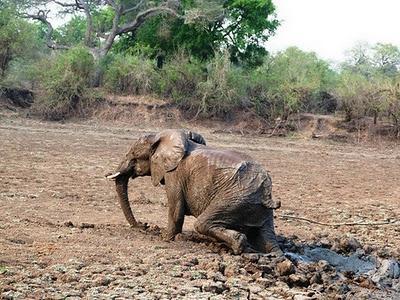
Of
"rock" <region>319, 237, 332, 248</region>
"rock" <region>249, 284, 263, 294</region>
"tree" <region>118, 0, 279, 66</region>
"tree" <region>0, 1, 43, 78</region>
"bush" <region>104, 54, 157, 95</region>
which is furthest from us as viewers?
"tree" <region>118, 0, 279, 66</region>

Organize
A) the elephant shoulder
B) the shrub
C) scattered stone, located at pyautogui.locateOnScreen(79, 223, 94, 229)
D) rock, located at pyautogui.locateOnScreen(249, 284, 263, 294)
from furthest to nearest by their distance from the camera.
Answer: the shrub, scattered stone, located at pyautogui.locateOnScreen(79, 223, 94, 229), the elephant shoulder, rock, located at pyautogui.locateOnScreen(249, 284, 263, 294)

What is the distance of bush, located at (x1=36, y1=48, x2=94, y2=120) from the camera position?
3000 centimetres

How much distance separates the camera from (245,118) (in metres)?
32.2

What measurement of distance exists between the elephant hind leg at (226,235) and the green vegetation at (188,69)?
73.9 feet

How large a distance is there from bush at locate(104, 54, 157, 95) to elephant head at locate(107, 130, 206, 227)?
23646 mm

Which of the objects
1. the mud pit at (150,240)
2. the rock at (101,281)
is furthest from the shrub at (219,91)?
the rock at (101,281)

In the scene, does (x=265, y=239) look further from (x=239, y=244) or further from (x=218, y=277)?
(x=218, y=277)

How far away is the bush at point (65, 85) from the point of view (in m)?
30.0

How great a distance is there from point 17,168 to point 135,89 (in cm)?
1884

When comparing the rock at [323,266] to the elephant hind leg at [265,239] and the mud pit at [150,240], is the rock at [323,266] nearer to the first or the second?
the mud pit at [150,240]

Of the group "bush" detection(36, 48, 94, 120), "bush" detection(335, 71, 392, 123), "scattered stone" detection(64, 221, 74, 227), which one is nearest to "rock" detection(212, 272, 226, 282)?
"scattered stone" detection(64, 221, 74, 227)

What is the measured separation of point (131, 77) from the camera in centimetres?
3306

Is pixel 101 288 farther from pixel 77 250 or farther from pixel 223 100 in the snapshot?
pixel 223 100

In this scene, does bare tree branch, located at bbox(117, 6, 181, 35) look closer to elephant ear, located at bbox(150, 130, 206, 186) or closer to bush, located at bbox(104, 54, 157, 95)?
bush, located at bbox(104, 54, 157, 95)
